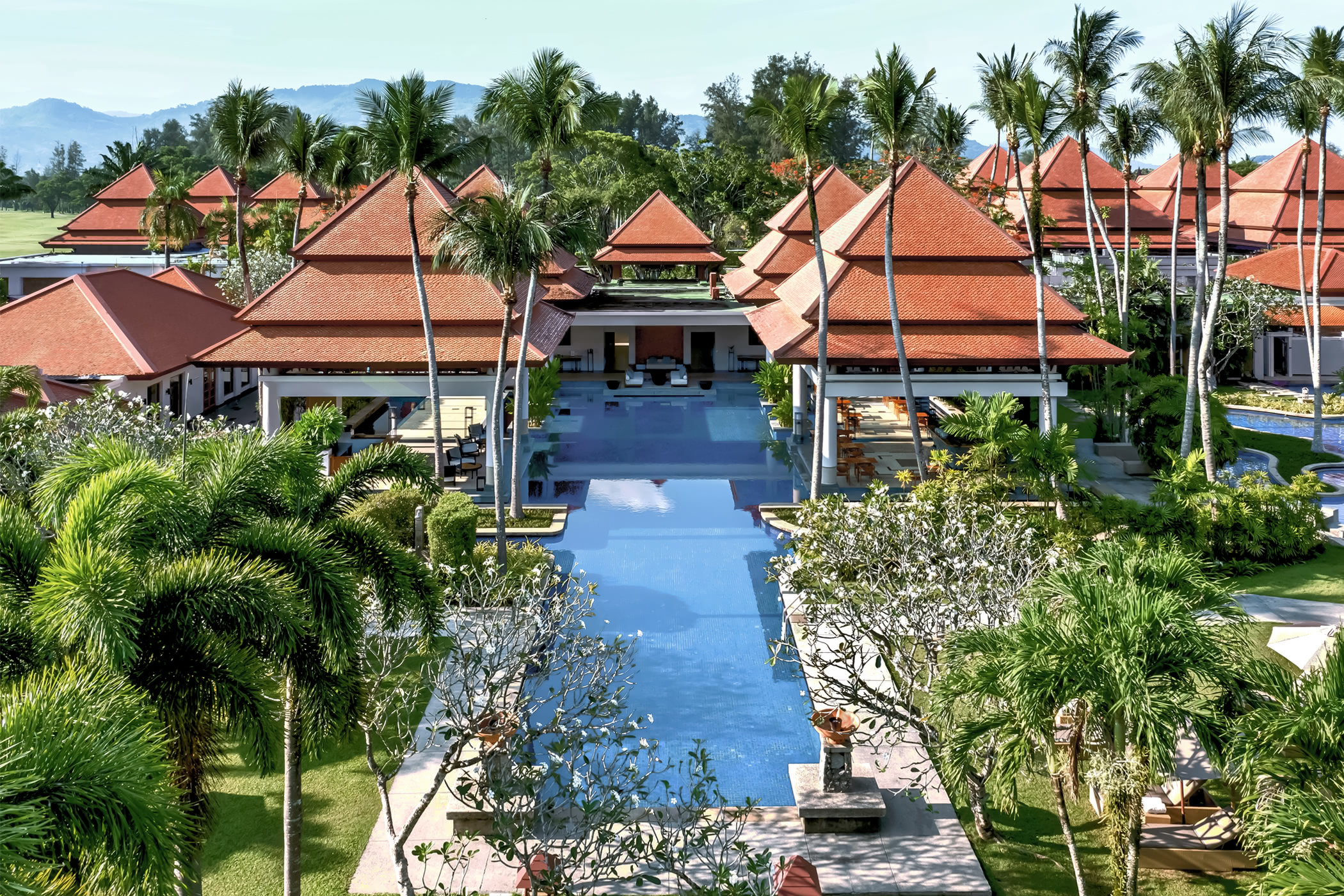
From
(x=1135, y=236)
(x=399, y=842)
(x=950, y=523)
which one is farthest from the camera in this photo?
(x=1135, y=236)

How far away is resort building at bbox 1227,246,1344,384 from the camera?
45969mm

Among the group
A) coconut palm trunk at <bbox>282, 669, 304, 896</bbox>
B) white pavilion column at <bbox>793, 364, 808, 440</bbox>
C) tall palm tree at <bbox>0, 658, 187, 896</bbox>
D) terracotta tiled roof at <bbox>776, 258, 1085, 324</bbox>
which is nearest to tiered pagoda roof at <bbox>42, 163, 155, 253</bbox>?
white pavilion column at <bbox>793, 364, 808, 440</bbox>

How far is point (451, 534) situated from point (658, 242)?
36010 millimetres

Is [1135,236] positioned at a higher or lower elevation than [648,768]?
higher

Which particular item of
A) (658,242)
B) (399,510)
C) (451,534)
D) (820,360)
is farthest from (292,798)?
(658,242)

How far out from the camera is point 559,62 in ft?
95.7

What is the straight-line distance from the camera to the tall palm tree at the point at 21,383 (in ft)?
79.8

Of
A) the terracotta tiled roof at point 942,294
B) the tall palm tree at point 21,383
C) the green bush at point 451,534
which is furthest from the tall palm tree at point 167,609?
the terracotta tiled roof at point 942,294

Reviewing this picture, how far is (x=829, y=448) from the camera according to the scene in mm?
30641

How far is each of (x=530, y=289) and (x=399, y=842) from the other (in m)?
16.6

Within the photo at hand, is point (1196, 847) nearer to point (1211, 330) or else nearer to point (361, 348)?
point (1211, 330)

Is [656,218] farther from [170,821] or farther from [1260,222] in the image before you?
[170,821]

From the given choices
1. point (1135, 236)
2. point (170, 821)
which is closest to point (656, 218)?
point (1135, 236)

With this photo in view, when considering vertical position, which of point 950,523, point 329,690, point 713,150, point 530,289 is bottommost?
point 329,690
